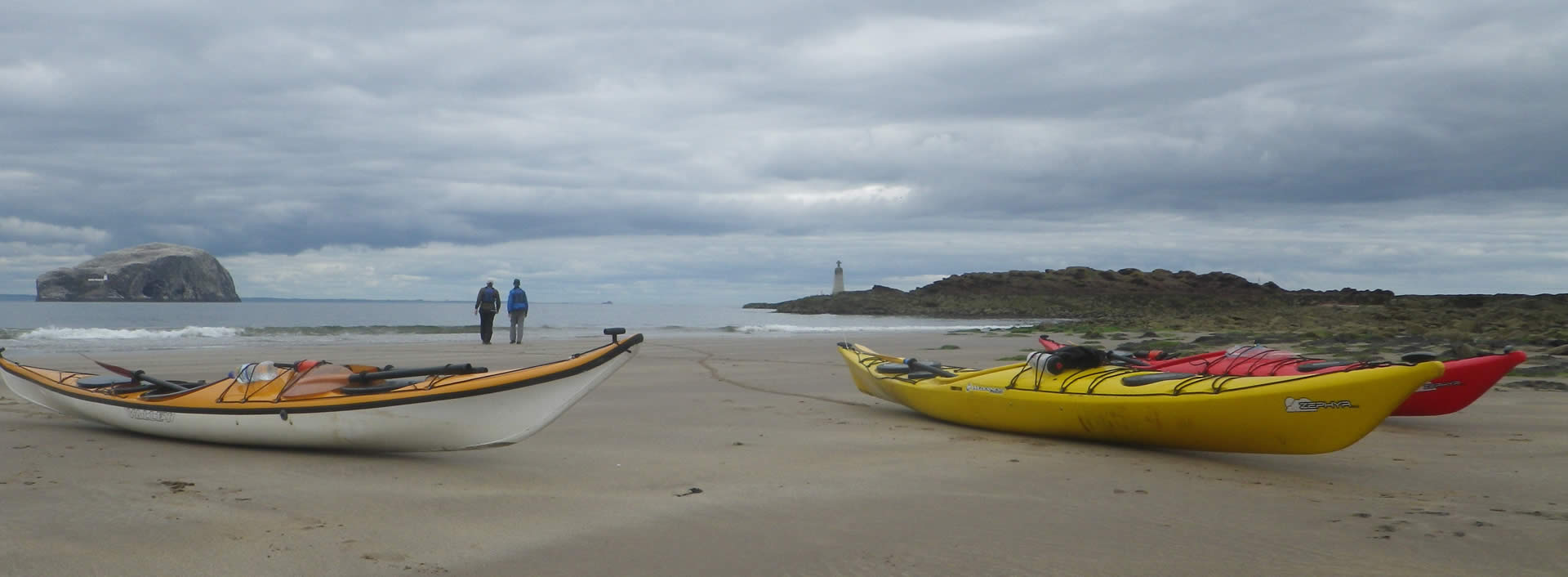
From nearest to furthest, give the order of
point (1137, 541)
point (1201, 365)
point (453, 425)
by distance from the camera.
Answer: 1. point (1137, 541)
2. point (453, 425)
3. point (1201, 365)

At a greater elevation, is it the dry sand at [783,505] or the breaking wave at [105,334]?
the breaking wave at [105,334]

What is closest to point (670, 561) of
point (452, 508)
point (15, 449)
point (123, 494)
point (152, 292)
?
point (452, 508)

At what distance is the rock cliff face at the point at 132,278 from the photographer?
96.0 meters

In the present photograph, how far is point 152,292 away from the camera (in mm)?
100250

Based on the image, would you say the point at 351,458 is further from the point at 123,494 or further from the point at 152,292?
the point at 152,292

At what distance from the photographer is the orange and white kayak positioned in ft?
17.5

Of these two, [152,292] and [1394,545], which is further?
[152,292]

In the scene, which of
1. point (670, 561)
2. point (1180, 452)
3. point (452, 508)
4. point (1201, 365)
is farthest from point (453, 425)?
point (1201, 365)

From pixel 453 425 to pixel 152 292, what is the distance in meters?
115

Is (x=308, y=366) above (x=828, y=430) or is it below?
above

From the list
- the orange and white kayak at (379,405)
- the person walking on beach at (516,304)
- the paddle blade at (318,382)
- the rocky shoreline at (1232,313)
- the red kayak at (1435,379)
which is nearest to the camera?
the orange and white kayak at (379,405)

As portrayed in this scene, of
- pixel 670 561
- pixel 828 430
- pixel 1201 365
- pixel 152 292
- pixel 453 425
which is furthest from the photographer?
→ pixel 152 292

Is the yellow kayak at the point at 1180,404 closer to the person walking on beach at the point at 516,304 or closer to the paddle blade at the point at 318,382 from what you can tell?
the paddle blade at the point at 318,382

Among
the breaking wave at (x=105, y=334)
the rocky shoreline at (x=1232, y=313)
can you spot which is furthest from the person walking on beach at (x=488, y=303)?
the rocky shoreline at (x=1232, y=313)
